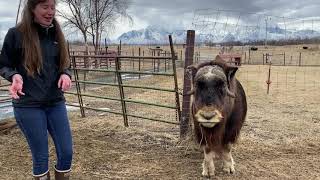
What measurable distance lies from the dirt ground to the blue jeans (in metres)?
1.42

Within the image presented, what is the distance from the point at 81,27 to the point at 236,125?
2300cm

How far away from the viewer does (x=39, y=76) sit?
10.6ft

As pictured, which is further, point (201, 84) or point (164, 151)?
point (164, 151)

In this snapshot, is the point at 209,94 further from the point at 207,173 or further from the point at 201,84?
the point at 207,173

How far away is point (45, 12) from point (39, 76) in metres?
0.50

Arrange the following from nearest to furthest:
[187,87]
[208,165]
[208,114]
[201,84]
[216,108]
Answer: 1. [208,114]
2. [216,108]
3. [201,84]
4. [208,165]
5. [187,87]

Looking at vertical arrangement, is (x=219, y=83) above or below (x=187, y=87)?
above

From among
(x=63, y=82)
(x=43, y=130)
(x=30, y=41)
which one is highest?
(x=30, y=41)

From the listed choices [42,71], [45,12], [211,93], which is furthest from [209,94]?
[45,12]

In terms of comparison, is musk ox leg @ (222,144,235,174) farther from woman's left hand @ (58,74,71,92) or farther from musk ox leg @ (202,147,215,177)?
woman's left hand @ (58,74,71,92)

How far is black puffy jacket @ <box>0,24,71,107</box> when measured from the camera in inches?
123

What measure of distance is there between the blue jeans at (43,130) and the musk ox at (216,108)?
1.24m

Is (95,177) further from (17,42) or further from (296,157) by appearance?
(296,157)

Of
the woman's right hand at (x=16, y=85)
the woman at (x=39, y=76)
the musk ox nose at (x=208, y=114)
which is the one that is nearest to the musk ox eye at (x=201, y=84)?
the musk ox nose at (x=208, y=114)
